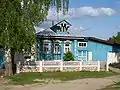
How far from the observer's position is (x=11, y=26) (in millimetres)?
25641

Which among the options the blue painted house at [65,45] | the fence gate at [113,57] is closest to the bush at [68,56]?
the blue painted house at [65,45]

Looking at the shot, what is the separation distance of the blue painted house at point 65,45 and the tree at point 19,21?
44.2 feet

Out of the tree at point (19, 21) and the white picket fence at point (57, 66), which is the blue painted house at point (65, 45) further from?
the tree at point (19, 21)

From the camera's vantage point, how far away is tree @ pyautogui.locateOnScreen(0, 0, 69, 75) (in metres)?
25.5

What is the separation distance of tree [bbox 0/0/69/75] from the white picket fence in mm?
3332

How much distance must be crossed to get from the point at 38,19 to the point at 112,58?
22353 millimetres

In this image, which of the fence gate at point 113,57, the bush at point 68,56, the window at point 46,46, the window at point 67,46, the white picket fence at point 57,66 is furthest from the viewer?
the fence gate at point 113,57

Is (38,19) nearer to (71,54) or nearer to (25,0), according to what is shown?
(25,0)

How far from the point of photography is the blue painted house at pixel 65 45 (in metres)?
42.0

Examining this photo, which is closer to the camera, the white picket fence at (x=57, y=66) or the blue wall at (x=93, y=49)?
the white picket fence at (x=57, y=66)

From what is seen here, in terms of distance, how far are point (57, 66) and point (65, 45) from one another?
1131 centimetres

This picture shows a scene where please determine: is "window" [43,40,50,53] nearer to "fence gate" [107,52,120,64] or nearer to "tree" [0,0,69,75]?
"fence gate" [107,52,120,64]

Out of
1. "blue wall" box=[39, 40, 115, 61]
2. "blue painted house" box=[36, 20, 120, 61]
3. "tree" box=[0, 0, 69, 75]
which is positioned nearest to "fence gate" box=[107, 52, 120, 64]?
"blue wall" box=[39, 40, 115, 61]

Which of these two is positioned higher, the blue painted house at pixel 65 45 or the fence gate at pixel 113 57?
the blue painted house at pixel 65 45
